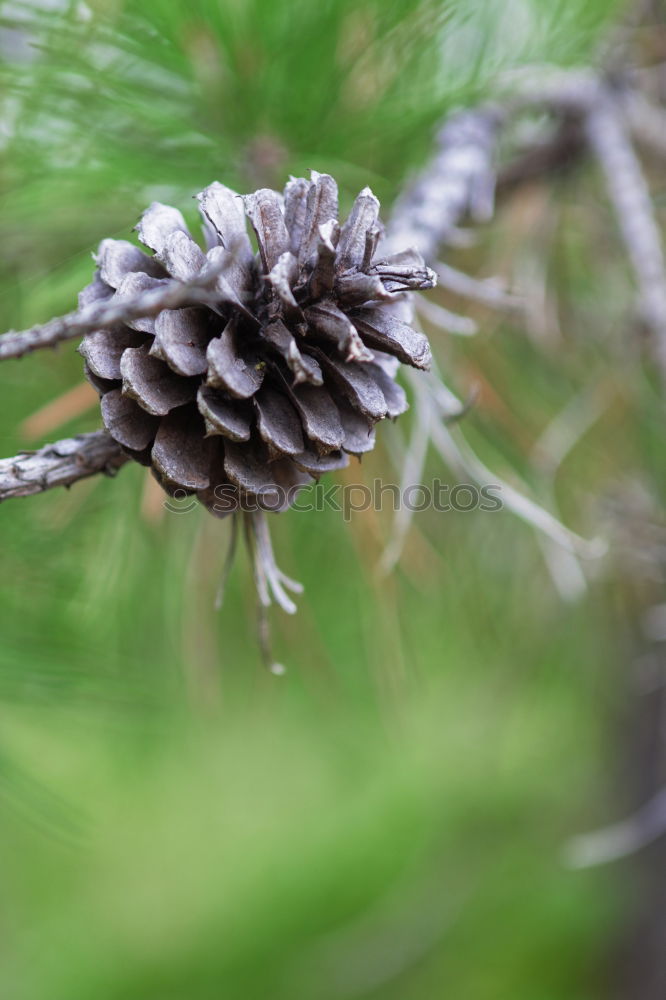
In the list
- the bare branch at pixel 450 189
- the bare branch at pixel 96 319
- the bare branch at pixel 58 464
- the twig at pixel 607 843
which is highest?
the bare branch at pixel 450 189

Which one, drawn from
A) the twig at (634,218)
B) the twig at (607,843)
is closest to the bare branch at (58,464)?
the twig at (634,218)

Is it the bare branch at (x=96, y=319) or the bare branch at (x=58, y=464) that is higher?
the bare branch at (x=96, y=319)

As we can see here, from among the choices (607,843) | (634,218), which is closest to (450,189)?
(634,218)

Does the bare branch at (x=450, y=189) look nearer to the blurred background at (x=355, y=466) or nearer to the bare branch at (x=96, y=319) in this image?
the blurred background at (x=355, y=466)

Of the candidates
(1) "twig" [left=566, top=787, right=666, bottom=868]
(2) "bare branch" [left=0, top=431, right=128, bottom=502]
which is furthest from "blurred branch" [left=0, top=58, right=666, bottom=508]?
(1) "twig" [left=566, top=787, right=666, bottom=868]

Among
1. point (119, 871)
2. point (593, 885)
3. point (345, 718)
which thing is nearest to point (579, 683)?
point (345, 718)

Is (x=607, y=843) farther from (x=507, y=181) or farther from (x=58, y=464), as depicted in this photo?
(x=58, y=464)

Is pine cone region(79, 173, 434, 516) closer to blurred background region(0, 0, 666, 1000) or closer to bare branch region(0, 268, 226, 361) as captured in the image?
bare branch region(0, 268, 226, 361)
